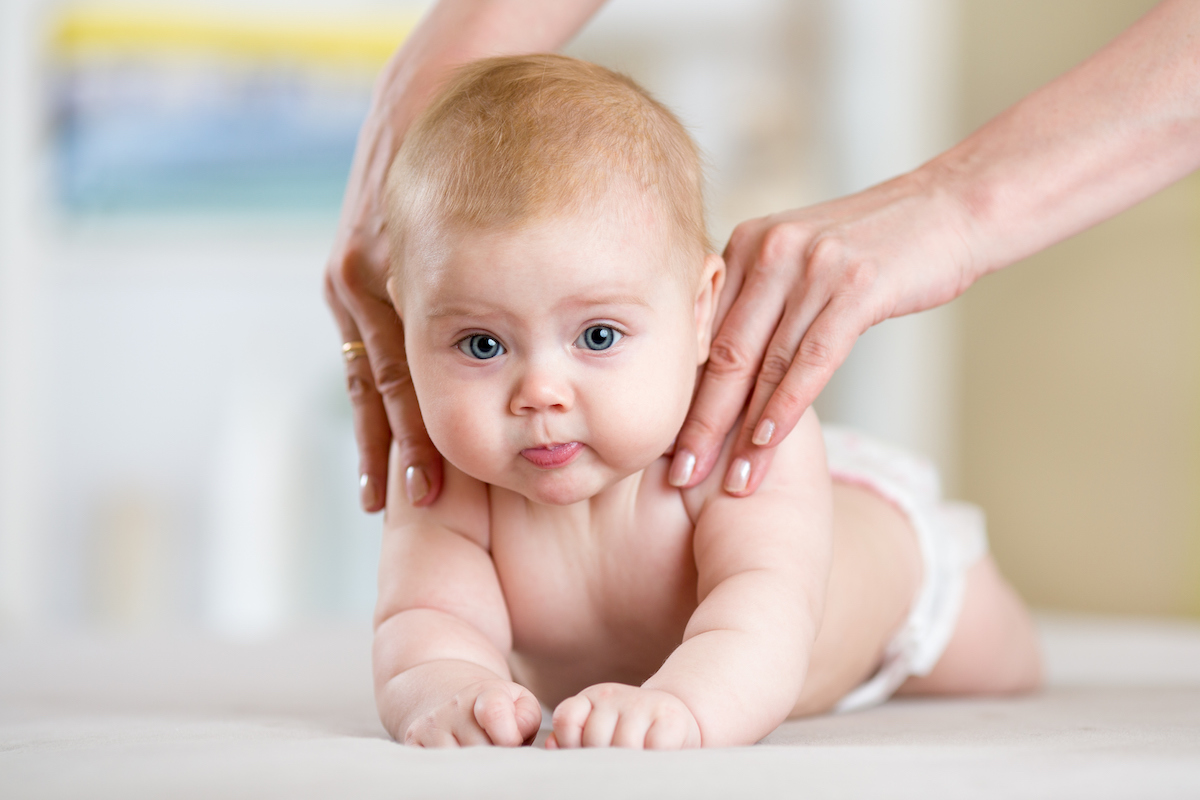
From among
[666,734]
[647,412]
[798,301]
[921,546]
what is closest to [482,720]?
[666,734]

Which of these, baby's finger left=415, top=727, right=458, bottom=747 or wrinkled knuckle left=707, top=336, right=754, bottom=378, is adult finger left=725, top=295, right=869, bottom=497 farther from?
baby's finger left=415, top=727, right=458, bottom=747

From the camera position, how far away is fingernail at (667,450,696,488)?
0.91m

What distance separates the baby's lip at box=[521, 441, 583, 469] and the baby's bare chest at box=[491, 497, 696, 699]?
152 millimetres

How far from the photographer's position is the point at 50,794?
0.59 metres

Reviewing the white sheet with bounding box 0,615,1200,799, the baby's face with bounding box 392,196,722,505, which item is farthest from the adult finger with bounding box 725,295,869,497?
the white sheet with bounding box 0,615,1200,799

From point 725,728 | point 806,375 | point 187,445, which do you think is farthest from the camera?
point 187,445

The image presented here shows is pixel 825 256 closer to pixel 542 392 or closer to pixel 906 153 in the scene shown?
pixel 542 392

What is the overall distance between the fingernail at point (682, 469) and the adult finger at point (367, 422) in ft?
1.00

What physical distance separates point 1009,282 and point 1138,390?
0.43 metres

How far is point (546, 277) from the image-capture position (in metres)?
0.75

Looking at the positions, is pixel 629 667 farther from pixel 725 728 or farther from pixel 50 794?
pixel 50 794

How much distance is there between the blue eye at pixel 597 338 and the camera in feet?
2.57

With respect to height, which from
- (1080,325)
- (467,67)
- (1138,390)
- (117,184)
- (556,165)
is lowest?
(556,165)

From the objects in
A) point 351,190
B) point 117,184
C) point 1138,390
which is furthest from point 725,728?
point 117,184
